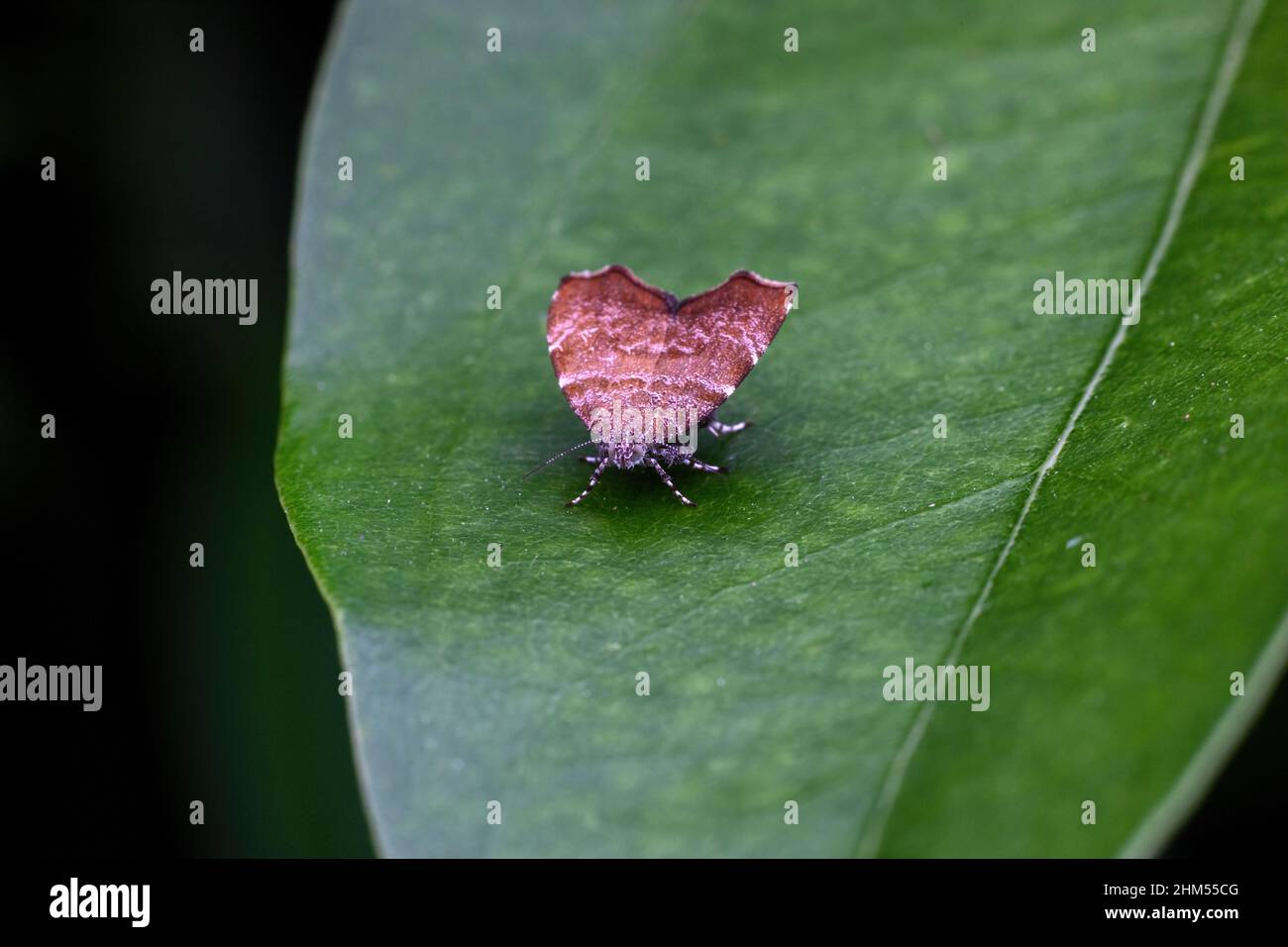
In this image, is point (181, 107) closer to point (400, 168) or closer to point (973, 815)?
point (400, 168)

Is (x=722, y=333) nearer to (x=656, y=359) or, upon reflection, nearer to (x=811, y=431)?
(x=656, y=359)

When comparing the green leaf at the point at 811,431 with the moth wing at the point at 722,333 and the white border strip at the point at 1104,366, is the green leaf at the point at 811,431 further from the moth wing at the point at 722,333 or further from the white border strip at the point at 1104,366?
the moth wing at the point at 722,333

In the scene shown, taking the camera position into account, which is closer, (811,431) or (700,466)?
(811,431)

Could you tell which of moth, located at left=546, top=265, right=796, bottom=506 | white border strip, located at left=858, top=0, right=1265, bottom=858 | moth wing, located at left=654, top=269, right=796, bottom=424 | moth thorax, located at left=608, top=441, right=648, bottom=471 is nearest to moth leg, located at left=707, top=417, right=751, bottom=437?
moth, located at left=546, top=265, right=796, bottom=506

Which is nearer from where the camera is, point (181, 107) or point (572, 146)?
point (572, 146)

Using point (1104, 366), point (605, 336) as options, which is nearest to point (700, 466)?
point (605, 336)

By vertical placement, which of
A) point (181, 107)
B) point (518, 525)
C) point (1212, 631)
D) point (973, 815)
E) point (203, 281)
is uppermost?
point (181, 107)

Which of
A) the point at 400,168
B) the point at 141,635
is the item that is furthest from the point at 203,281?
the point at 141,635
